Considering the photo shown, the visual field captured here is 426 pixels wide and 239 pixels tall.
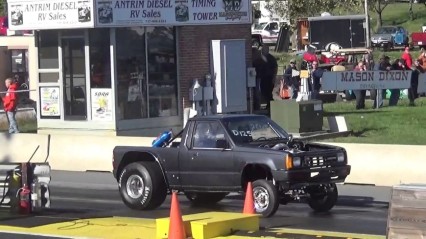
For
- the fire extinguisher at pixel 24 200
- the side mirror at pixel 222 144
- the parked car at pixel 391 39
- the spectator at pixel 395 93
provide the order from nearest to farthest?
the fire extinguisher at pixel 24 200, the side mirror at pixel 222 144, the spectator at pixel 395 93, the parked car at pixel 391 39

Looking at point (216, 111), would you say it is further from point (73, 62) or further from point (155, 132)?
point (73, 62)

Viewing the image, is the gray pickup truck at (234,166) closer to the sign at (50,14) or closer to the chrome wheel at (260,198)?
the chrome wheel at (260,198)

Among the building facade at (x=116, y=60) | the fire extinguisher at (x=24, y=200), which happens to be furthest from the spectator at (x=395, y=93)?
the fire extinguisher at (x=24, y=200)

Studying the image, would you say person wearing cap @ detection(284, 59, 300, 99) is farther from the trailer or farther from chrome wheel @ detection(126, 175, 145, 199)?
the trailer

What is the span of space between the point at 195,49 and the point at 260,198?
508 inches

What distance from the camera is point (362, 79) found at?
29.5 m

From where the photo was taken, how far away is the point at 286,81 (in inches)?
1312

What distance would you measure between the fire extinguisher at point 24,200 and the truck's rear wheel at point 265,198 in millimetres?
3498

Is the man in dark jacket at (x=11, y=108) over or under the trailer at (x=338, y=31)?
under

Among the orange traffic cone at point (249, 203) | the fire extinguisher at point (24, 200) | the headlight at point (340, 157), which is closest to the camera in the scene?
the orange traffic cone at point (249, 203)

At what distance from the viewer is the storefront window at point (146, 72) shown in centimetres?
2602

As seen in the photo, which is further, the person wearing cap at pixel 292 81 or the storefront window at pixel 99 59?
the person wearing cap at pixel 292 81

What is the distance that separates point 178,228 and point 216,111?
1616cm

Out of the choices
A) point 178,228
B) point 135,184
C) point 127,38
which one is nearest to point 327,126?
point 127,38
